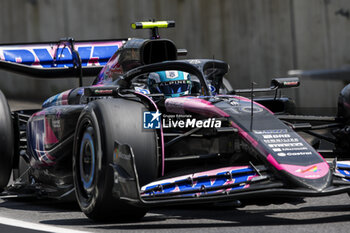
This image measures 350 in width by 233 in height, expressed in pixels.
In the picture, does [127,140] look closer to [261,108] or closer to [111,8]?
[261,108]

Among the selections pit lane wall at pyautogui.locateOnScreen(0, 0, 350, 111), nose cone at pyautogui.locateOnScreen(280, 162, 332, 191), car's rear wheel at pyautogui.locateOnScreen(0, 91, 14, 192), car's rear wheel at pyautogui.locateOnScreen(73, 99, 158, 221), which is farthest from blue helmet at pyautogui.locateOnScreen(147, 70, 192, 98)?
pit lane wall at pyautogui.locateOnScreen(0, 0, 350, 111)

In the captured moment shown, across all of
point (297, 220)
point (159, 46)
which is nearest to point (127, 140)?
point (297, 220)

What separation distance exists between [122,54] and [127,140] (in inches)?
102

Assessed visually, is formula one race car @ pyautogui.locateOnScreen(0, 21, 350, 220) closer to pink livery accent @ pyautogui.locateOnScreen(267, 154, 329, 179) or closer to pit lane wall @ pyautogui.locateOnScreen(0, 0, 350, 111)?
pink livery accent @ pyautogui.locateOnScreen(267, 154, 329, 179)

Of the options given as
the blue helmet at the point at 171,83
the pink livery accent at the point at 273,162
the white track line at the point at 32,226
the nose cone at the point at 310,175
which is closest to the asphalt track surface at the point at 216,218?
the white track line at the point at 32,226

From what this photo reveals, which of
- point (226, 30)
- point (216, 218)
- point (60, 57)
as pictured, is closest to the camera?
point (216, 218)

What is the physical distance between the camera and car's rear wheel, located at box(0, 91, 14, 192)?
792 centimetres

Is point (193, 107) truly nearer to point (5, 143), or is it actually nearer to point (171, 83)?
point (171, 83)

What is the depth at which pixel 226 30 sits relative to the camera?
16422 mm

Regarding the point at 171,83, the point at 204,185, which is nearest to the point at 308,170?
the point at 204,185

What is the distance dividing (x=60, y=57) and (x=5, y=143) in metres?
2.01

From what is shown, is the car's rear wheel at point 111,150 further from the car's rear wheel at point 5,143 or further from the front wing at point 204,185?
the car's rear wheel at point 5,143

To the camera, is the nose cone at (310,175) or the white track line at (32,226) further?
the white track line at (32,226)

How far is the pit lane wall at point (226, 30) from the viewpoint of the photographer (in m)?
15.2
